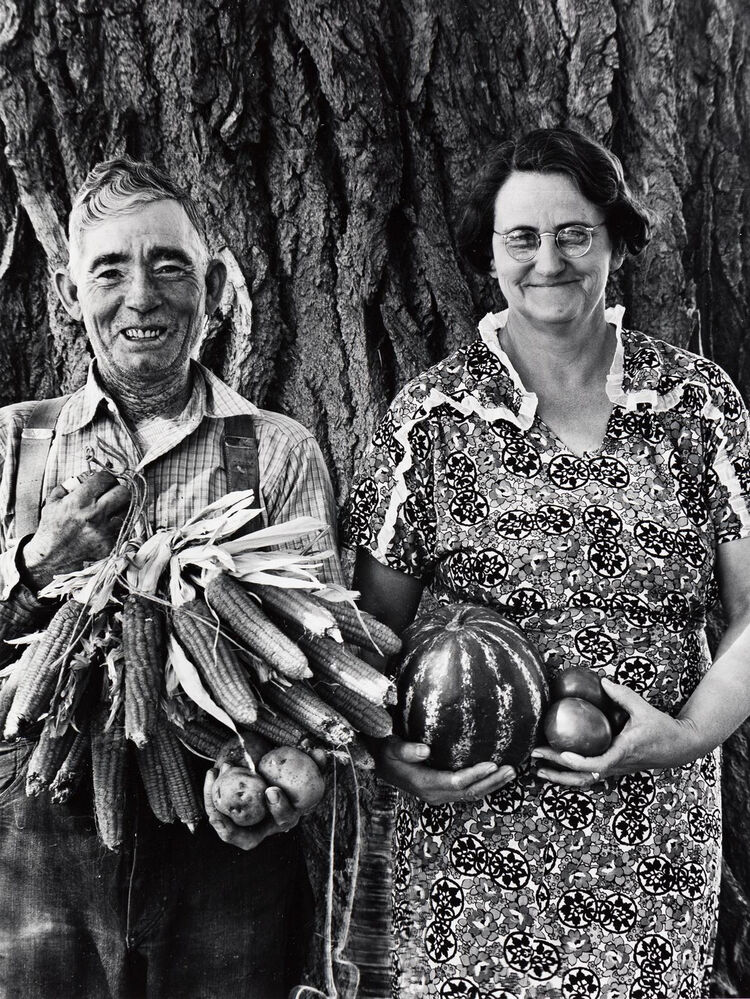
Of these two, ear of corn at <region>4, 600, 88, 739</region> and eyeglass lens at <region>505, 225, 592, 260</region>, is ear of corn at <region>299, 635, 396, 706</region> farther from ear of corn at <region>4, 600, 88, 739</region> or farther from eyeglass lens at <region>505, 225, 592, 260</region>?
eyeglass lens at <region>505, 225, 592, 260</region>

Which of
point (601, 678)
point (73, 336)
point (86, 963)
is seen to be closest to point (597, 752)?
point (601, 678)

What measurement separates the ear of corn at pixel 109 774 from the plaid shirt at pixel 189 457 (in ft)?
1.80

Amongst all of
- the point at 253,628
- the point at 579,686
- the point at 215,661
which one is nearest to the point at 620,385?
the point at 579,686

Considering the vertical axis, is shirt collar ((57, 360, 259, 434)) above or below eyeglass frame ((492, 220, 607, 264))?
below

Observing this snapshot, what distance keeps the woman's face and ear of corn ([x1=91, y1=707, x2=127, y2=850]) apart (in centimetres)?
147

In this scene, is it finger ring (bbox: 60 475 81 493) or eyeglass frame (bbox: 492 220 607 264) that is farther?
eyeglass frame (bbox: 492 220 607 264)

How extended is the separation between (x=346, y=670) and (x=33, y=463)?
38.9 inches

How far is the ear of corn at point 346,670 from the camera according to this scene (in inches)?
91.7

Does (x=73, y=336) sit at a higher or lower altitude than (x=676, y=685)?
higher

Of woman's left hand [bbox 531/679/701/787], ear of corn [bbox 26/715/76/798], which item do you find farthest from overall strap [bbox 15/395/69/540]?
woman's left hand [bbox 531/679/701/787]

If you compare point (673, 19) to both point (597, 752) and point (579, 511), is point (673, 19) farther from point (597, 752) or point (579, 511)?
point (597, 752)

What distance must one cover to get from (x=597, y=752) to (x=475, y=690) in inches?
13.6

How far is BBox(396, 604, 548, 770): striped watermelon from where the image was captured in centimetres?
248

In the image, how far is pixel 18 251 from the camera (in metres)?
3.57
